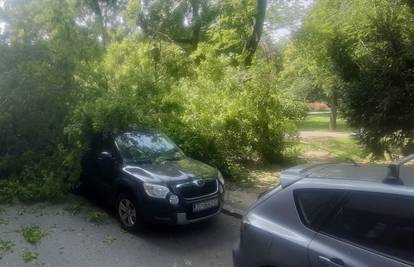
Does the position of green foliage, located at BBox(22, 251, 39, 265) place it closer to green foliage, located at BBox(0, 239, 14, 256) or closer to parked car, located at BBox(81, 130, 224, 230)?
green foliage, located at BBox(0, 239, 14, 256)

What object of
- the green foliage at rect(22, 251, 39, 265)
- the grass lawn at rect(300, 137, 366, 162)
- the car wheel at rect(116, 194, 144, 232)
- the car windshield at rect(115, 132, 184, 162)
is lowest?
the grass lawn at rect(300, 137, 366, 162)

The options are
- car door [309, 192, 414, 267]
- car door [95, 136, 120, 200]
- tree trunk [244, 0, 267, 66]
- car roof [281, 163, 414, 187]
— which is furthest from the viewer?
tree trunk [244, 0, 267, 66]

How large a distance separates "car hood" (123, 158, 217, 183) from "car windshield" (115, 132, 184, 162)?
0.29 m

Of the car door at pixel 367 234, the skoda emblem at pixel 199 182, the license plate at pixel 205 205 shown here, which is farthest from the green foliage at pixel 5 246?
the car door at pixel 367 234

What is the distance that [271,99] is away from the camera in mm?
10398

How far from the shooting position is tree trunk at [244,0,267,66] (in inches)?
567

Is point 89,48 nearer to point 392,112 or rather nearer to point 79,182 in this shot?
point 79,182

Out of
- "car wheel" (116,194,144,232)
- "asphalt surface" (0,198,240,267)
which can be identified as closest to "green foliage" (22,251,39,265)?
"asphalt surface" (0,198,240,267)

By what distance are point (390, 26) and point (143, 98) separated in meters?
6.65

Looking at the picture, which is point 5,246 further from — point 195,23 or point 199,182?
point 195,23

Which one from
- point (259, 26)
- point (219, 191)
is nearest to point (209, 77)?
point (259, 26)

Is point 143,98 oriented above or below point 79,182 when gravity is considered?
above

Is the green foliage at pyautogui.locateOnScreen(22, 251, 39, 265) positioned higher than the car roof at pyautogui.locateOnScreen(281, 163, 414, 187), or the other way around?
the car roof at pyautogui.locateOnScreen(281, 163, 414, 187)

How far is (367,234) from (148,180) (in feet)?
12.2
